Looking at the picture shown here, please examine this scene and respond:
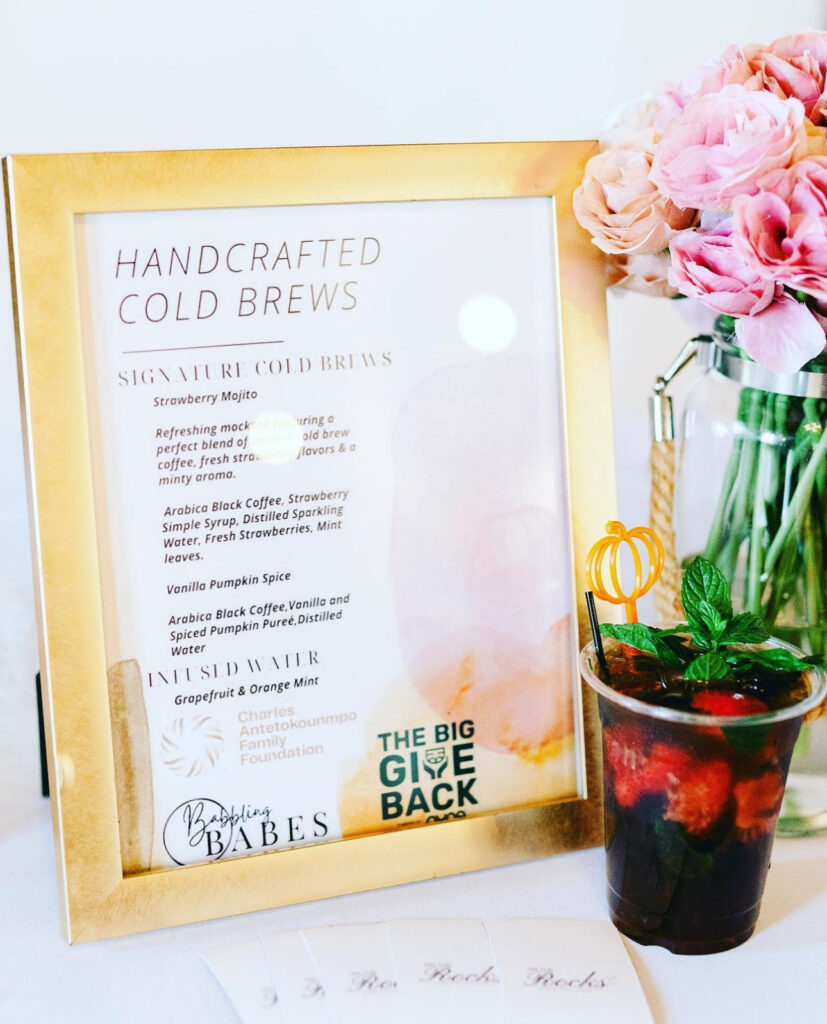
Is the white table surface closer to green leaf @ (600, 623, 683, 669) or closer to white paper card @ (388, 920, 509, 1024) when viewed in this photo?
white paper card @ (388, 920, 509, 1024)

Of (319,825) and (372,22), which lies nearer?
(319,825)

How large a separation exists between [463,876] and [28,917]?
0.78 feet

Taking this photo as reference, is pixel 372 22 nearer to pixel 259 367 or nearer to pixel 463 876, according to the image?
pixel 259 367

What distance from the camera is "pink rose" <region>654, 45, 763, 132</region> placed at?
1.83 ft

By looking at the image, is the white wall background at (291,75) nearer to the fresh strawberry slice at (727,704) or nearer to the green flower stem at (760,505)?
the green flower stem at (760,505)

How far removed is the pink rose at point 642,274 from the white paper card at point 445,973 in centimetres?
38

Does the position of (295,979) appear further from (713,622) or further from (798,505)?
(798,505)

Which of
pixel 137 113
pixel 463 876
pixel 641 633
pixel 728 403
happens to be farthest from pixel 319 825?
pixel 137 113

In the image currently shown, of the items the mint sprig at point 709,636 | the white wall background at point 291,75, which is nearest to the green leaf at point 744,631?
the mint sprig at point 709,636

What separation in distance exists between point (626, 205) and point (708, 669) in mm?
245

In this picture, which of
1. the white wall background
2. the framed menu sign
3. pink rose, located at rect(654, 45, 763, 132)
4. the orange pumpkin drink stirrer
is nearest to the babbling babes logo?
the framed menu sign

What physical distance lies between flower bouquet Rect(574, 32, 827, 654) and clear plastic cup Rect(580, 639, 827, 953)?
Result: 121 millimetres

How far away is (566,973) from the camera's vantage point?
20.0 inches

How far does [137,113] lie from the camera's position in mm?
705
